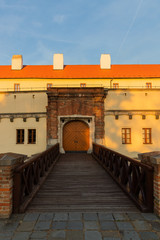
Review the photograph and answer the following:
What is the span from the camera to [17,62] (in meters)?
21.3

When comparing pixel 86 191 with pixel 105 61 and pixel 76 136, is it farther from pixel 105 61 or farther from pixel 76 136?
pixel 105 61

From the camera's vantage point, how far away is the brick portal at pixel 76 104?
1148 cm

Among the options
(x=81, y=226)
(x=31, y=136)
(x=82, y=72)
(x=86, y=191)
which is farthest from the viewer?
(x=82, y=72)

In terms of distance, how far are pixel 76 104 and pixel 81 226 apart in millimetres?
9504

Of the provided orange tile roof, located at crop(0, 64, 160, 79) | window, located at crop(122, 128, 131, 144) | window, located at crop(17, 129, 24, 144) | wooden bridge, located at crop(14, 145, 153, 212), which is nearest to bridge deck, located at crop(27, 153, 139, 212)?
wooden bridge, located at crop(14, 145, 153, 212)

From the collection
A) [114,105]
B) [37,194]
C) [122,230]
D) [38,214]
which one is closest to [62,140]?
[114,105]

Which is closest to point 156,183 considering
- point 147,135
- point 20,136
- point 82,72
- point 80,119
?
point 80,119

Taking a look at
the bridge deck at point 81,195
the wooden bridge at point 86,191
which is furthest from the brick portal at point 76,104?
the wooden bridge at point 86,191

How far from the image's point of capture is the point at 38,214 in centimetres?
308

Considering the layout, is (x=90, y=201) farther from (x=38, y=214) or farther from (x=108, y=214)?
(x=38, y=214)

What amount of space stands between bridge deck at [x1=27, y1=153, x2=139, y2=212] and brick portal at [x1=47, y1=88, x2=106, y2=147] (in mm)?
6142

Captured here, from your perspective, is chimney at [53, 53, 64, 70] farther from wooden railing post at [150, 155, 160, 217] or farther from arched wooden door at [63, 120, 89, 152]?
wooden railing post at [150, 155, 160, 217]

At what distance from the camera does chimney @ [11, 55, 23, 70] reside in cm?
2119

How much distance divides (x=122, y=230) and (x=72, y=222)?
91cm
